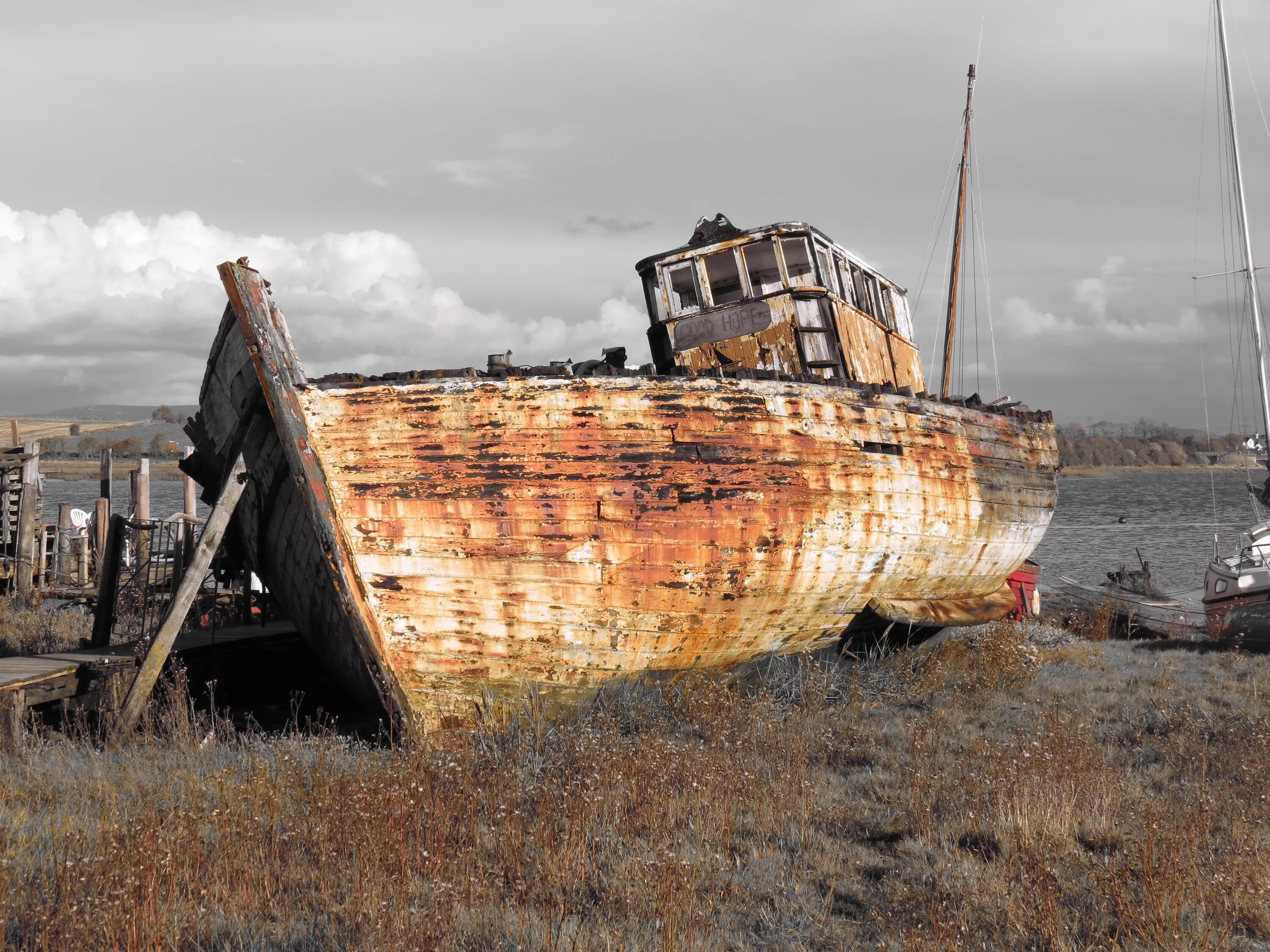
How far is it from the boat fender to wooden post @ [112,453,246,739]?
19.3ft

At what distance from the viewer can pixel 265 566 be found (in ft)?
30.1

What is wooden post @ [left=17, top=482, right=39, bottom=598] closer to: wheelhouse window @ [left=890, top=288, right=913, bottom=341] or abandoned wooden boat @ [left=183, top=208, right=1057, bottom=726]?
abandoned wooden boat @ [left=183, top=208, right=1057, bottom=726]

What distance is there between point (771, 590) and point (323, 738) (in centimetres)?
376

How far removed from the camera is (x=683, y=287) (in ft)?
32.6

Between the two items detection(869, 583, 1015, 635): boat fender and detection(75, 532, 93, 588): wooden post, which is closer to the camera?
detection(869, 583, 1015, 635): boat fender

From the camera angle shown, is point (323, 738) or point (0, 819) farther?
point (323, 738)

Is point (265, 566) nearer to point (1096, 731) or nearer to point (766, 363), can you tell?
point (766, 363)

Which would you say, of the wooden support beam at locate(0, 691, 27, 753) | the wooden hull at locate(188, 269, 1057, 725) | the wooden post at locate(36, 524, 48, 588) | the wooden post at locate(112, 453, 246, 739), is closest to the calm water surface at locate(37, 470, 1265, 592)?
the wooden hull at locate(188, 269, 1057, 725)

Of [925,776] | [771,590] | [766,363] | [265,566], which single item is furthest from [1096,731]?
[265,566]

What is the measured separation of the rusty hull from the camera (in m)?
6.61

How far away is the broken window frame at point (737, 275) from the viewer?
9.75 metres

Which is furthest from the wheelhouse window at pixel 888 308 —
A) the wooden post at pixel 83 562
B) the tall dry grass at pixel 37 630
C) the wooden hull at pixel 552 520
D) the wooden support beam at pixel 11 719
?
the wooden post at pixel 83 562

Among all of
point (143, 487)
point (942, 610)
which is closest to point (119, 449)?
point (143, 487)

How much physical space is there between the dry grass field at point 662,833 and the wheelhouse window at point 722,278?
421 cm
